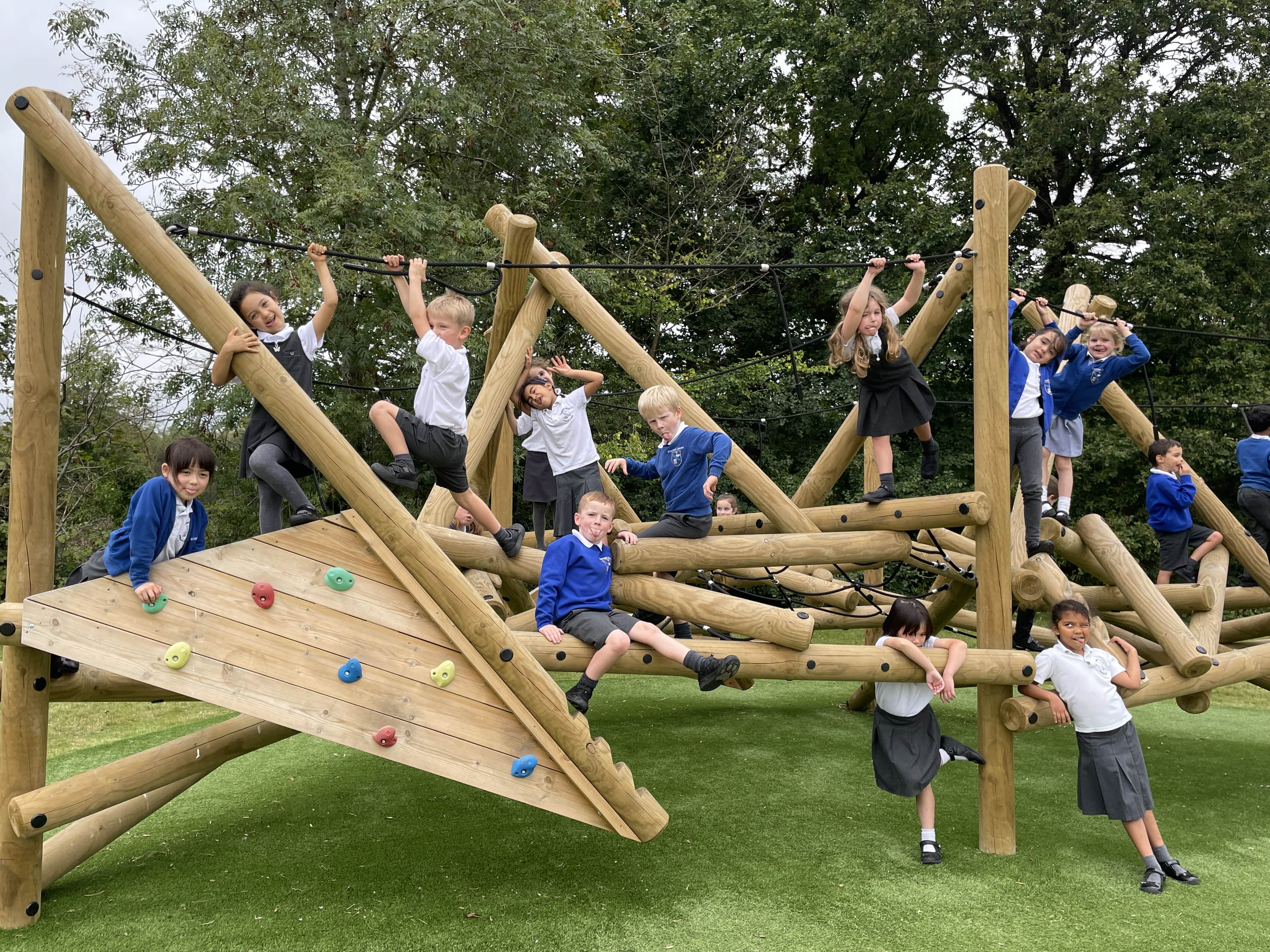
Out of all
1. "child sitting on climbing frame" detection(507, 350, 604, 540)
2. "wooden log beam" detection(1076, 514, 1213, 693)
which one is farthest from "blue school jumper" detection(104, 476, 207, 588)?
"wooden log beam" detection(1076, 514, 1213, 693)

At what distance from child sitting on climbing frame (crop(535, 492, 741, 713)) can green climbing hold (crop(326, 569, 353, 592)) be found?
3.04 feet

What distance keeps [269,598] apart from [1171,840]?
5.20 meters

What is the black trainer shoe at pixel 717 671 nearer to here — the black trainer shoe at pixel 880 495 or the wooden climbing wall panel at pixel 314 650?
the wooden climbing wall panel at pixel 314 650

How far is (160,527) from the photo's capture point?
391cm

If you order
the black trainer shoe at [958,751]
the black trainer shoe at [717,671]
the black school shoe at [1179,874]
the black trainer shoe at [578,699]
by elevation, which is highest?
the black trainer shoe at [717,671]

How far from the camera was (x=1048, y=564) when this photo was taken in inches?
226

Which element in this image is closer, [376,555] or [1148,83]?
[376,555]

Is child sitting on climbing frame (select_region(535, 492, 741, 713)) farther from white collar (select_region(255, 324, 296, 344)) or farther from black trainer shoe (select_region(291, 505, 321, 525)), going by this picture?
white collar (select_region(255, 324, 296, 344))

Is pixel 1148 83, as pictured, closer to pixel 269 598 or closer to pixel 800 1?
pixel 800 1

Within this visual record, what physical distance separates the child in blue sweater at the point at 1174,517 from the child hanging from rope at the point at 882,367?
92.9 inches

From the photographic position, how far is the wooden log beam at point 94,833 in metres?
4.58

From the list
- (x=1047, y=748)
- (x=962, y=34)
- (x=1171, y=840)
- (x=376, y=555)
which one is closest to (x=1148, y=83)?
(x=962, y=34)

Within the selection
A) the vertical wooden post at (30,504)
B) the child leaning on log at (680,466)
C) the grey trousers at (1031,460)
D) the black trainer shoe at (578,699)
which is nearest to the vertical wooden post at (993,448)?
the grey trousers at (1031,460)

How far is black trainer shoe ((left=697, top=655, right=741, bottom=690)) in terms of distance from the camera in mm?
4285
